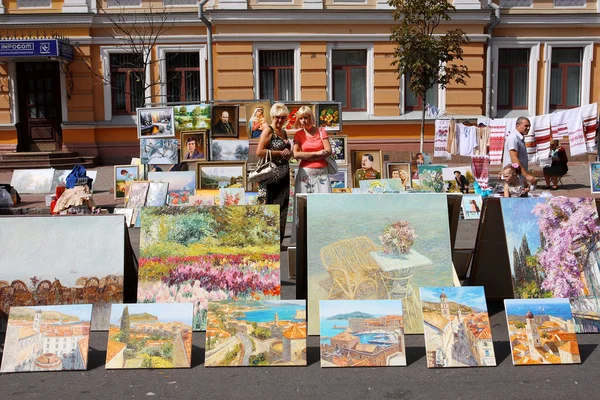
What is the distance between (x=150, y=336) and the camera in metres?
5.60

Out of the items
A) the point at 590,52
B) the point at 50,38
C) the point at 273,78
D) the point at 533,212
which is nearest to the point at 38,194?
the point at 50,38

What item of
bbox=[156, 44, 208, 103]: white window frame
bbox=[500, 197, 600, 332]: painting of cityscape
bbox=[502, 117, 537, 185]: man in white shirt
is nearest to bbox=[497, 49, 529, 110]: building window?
bbox=[156, 44, 208, 103]: white window frame

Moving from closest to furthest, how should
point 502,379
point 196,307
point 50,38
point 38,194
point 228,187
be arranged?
point 502,379
point 196,307
point 228,187
point 38,194
point 50,38

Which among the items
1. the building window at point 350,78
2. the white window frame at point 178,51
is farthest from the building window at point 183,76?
the building window at point 350,78

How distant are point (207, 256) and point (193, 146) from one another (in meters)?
8.23

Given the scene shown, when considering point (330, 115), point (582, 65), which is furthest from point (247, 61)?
point (582, 65)

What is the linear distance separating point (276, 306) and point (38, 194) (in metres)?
13.6

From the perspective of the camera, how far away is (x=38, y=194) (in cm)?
1794

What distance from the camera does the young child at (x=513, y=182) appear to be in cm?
997

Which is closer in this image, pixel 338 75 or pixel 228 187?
pixel 228 187

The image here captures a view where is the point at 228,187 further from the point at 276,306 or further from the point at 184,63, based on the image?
the point at 184,63

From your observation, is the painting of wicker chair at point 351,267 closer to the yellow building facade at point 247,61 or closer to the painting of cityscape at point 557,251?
the painting of cityscape at point 557,251

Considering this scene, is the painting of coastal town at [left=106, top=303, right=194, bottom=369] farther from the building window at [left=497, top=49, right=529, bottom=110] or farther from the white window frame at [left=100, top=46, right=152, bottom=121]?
the building window at [left=497, top=49, right=529, bottom=110]

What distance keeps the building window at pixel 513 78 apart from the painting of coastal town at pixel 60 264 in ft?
63.0
